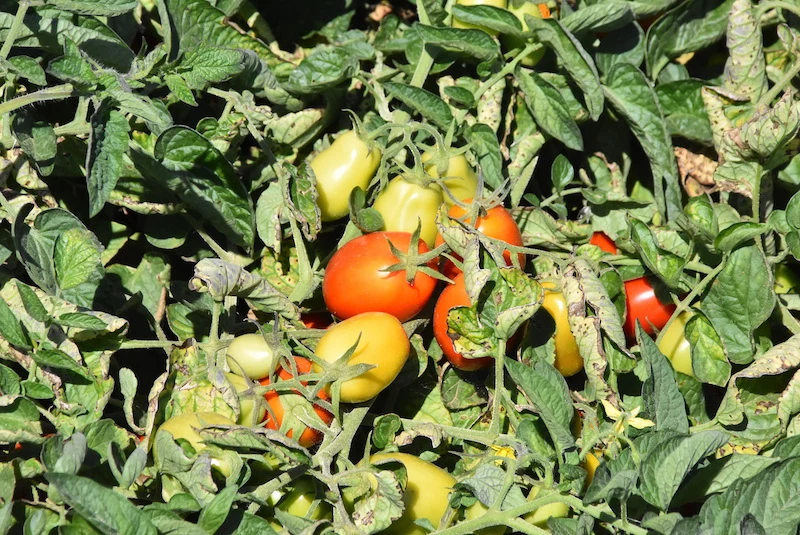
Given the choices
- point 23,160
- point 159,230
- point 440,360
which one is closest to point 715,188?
point 440,360

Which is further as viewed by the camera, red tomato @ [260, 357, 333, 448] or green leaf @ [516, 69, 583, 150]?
green leaf @ [516, 69, 583, 150]

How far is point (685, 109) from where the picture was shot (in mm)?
1339

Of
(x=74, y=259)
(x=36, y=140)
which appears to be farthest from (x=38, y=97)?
(x=74, y=259)

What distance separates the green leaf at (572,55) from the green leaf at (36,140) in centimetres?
65

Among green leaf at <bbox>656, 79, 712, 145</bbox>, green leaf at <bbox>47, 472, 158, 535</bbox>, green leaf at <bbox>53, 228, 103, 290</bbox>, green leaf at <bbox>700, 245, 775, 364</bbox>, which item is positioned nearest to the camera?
green leaf at <bbox>47, 472, 158, 535</bbox>

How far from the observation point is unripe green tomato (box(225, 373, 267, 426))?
98 cm

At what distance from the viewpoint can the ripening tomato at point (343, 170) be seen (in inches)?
45.7

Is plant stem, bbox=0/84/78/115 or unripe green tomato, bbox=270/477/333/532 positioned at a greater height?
plant stem, bbox=0/84/78/115

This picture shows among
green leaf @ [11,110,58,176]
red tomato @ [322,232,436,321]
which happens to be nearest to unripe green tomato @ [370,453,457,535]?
red tomato @ [322,232,436,321]

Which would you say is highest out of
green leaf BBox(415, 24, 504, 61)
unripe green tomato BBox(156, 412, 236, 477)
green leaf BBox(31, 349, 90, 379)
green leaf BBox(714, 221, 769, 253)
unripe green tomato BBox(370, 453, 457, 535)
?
green leaf BBox(415, 24, 504, 61)

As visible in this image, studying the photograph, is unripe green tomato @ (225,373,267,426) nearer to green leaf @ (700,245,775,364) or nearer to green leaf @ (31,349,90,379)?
green leaf @ (31,349,90,379)

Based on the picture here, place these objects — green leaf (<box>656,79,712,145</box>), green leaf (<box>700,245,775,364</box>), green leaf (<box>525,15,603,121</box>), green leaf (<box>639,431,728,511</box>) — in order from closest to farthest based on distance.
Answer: green leaf (<box>639,431,728,511</box>), green leaf (<box>700,245,775,364</box>), green leaf (<box>525,15,603,121</box>), green leaf (<box>656,79,712,145</box>)

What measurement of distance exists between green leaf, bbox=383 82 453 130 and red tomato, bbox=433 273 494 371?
0.81 ft

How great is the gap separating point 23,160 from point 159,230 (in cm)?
19
